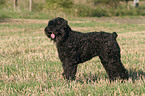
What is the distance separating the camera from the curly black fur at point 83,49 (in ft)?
15.6

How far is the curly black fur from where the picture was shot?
475 cm

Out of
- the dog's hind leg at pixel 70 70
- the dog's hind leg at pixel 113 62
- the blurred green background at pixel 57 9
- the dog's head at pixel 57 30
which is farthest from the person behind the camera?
the blurred green background at pixel 57 9

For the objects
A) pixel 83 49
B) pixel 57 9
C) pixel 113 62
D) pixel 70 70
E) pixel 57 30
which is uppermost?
pixel 57 30

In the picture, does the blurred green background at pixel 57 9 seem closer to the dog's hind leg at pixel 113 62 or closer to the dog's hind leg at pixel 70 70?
the dog's hind leg at pixel 70 70

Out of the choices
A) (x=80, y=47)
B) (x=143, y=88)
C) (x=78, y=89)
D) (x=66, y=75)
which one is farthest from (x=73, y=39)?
(x=143, y=88)

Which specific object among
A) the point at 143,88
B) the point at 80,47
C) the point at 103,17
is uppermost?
the point at 80,47

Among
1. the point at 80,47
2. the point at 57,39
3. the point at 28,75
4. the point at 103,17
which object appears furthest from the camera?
the point at 103,17

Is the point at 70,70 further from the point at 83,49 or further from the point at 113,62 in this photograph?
the point at 113,62

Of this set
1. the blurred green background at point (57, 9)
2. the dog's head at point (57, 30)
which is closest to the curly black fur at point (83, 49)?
the dog's head at point (57, 30)

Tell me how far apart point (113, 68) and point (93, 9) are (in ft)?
87.0

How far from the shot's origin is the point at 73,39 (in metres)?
Answer: 4.90

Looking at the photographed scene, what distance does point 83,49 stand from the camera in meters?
4.93

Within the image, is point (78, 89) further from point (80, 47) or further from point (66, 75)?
point (80, 47)

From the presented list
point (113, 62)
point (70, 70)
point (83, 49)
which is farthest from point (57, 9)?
point (70, 70)
